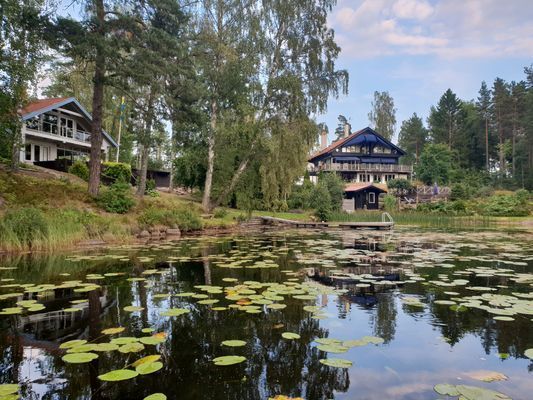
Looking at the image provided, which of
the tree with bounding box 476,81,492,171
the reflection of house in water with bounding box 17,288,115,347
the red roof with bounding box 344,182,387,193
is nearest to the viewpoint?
the reflection of house in water with bounding box 17,288,115,347

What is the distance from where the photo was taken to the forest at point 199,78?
42.0 ft

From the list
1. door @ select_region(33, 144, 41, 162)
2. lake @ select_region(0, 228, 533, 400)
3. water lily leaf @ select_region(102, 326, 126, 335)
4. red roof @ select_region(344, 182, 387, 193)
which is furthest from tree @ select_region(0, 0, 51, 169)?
red roof @ select_region(344, 182, 387, 193)

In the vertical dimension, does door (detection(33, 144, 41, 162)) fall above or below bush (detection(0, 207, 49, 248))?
above

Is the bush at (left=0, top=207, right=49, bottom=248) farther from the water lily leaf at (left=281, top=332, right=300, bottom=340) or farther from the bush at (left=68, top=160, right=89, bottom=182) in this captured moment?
the bush at (left=68, top=160, right=89, bottom=182)

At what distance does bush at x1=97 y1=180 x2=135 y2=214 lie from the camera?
14.7 metres

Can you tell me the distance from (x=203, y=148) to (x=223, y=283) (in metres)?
16.1

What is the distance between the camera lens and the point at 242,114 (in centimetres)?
2164

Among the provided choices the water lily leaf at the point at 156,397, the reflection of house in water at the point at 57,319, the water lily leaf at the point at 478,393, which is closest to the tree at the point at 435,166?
the reflection of house in water at the point at 57,319

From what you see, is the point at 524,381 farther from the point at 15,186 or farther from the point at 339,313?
the point at 15,186

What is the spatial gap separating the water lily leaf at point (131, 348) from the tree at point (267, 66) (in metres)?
17.7

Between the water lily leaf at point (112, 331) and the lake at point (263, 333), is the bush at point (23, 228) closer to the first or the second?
the lake at point (263, 333)

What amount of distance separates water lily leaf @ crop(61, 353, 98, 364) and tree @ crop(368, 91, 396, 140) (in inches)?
2283

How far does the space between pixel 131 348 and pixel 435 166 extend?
5007 centimetres

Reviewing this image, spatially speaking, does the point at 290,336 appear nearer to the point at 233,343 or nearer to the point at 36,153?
the point at 233,343
